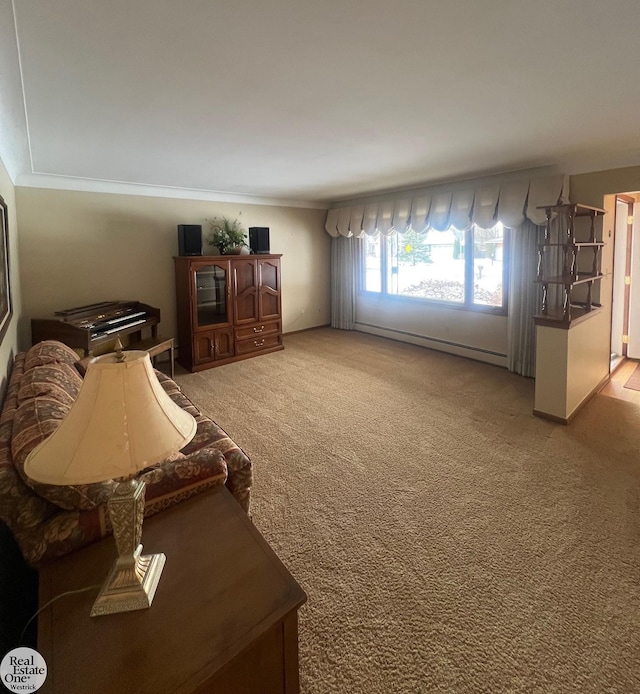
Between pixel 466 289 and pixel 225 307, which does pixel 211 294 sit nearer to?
pixel 225 307

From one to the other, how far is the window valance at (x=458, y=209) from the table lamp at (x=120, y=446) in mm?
4337

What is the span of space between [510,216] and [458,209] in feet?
2.38

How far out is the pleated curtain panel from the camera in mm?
4105

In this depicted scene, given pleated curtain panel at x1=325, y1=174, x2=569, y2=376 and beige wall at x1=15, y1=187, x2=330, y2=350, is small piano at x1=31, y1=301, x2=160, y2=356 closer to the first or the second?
beige wall at x1=15, y1=187, x2=330, y2=350

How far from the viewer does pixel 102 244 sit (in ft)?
15.2

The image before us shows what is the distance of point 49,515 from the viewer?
1203 mm

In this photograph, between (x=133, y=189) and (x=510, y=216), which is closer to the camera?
(x=510, y=216)

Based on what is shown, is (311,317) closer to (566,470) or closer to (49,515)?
(566,470)

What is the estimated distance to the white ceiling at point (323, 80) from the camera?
1467 millimetres

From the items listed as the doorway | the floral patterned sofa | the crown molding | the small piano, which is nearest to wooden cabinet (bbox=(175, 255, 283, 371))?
the small piano

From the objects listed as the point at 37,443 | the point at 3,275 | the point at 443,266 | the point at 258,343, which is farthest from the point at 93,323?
the point at 443,266

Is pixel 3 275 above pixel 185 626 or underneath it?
above

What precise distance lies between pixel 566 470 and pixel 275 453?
6.58 feet

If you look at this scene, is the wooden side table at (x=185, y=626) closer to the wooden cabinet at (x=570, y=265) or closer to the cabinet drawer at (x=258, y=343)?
the wooden cabinet at (x=570, y=265)
